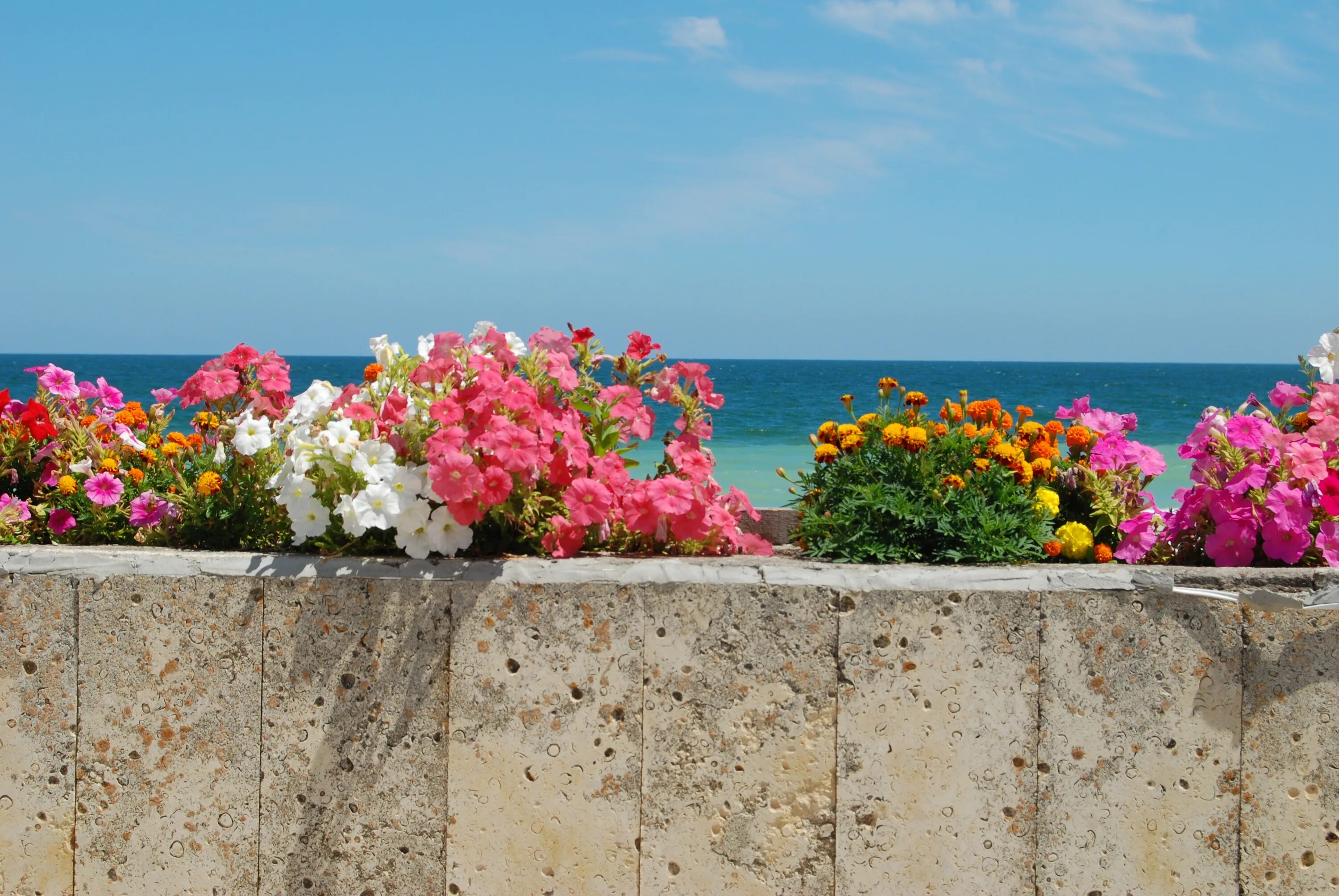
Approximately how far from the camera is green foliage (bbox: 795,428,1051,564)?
255 centimetres

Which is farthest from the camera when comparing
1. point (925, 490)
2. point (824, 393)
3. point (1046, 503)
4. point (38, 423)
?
point (824, 393)

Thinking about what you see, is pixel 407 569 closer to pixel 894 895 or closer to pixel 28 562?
pixel 28 562

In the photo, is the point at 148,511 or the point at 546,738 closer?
the point at 546,738

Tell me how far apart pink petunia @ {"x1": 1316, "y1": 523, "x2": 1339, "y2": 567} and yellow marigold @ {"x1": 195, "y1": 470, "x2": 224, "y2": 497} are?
2.95m

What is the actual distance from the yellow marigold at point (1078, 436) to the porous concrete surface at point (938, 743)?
72 cm

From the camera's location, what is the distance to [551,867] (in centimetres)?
241

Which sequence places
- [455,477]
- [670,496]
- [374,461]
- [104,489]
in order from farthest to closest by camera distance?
[104,489]
[670,496]
[374,461]
[455,477]

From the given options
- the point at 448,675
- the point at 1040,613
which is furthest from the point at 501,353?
the point at 1040,613

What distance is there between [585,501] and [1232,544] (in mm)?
1729

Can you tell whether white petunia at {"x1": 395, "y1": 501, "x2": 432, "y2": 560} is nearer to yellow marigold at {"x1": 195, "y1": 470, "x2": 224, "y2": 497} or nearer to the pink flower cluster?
yellow marigold at {"x1": 195, "y1": 470, "x2": 224, "y2": 497}

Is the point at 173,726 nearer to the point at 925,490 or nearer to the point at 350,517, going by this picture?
the point at 350,517

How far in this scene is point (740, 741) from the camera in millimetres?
2357

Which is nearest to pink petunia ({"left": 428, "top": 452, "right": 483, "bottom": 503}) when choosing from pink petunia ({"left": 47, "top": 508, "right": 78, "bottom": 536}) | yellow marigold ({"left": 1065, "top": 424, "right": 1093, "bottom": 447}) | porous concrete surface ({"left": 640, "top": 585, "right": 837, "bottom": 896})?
A: porous concrete surface ({"left": 640, "top": 585, "right": 837, "bottom": 896})

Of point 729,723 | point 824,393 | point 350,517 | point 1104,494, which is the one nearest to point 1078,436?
point 1104,494
